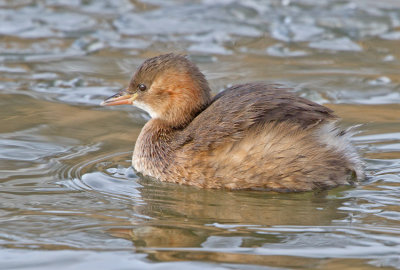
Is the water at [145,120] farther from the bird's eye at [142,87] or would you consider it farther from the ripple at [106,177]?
the bird's eye at [142,87]

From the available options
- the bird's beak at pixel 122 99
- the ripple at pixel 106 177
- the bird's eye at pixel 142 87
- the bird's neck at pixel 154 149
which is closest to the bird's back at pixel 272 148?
the bird's neck at pixel 154 149

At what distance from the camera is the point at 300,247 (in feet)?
14.9

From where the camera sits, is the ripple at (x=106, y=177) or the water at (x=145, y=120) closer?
the water at (x=145, y=120)

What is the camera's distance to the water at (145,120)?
4.56m

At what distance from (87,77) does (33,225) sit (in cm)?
427

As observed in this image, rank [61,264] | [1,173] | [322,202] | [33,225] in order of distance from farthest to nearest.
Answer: [1,173]
[322,202]
[33,225]
[61,264]

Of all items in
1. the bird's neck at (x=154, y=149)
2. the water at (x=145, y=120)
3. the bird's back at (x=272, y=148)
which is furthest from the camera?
the bird's neck at (x=154, y=149)

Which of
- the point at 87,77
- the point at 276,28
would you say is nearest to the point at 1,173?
the point at 87,77

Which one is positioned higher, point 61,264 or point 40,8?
point 40,8

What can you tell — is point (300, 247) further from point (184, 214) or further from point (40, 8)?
point (40, 8)

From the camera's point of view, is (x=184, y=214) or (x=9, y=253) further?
(x=184, y=214)

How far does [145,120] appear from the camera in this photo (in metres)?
7.78

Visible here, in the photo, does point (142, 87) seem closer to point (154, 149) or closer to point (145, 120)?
point (154, 149)

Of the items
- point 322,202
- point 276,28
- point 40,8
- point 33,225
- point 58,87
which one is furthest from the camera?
point 40,8
